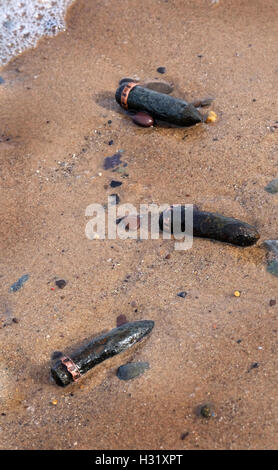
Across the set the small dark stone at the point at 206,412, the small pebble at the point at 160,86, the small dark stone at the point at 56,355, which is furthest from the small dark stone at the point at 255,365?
the small pebble at the point at 160,86

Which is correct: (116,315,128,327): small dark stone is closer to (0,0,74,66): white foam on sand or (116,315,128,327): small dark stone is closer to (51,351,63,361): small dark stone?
(51,351,63,361): small dark stone

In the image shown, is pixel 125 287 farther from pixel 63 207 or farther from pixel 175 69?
pixel 175 69

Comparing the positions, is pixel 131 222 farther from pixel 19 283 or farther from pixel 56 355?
pixel 56 355

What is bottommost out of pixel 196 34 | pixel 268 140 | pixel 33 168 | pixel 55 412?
pixel 55 412

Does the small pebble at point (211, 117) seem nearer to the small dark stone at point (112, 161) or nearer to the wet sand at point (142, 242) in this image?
the wet sand at point (142, 242)

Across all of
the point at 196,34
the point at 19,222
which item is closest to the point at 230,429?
the point at 19,222

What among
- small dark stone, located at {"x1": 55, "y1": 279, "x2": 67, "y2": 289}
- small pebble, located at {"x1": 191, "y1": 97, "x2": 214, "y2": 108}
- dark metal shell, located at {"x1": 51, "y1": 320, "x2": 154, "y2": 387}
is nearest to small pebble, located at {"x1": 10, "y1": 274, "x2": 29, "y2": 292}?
small dark stone, located at {"x1": 55, "y1": 279, "x2": 67, "y2": 289}

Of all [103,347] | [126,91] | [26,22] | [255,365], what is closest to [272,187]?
[255,365]
